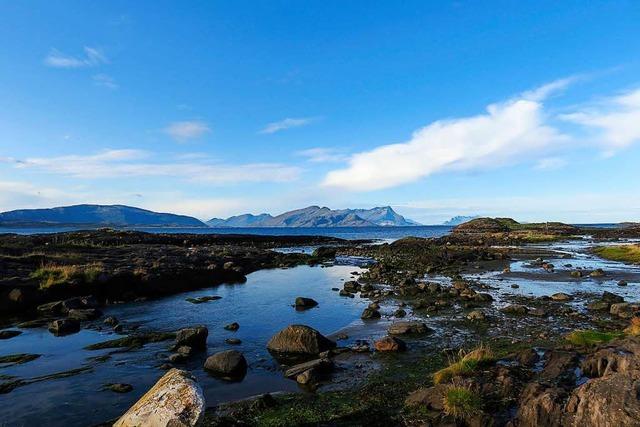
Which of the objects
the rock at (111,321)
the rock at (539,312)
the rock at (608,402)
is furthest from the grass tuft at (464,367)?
the rock at (111,321)

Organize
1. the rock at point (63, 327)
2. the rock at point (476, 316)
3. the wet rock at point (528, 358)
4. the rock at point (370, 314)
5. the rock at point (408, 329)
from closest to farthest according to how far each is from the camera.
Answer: the wet rock at point (528, 358) < the rock at point (408, 329) < the rock at point (63, 327) < the rock at point (476, 316) < the rock at point (370, 314)

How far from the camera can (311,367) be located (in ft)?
60.2

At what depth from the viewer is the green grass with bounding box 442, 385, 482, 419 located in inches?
492

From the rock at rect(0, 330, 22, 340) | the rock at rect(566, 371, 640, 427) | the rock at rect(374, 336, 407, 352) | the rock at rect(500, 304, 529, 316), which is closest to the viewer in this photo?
the rock at rect(566, 371, 640, 427)

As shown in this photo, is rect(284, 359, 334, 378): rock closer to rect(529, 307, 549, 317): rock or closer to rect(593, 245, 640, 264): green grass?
rect(529, 307, 549, 317): rock

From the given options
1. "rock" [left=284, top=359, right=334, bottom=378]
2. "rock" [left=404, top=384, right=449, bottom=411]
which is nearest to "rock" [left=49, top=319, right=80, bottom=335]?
"rock" [left=284, top=359, right=334, bottom=378]

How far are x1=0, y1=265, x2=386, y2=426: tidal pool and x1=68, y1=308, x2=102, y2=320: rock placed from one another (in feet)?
4.78

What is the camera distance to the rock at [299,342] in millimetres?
21875

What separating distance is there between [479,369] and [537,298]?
23111 millimetres

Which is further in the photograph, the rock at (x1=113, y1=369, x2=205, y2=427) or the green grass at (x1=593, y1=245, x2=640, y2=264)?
the green grass at (x1=593, y1=245, x2=640, y2=264)

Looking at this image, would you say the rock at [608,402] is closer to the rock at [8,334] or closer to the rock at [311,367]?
the rock at [311,367]

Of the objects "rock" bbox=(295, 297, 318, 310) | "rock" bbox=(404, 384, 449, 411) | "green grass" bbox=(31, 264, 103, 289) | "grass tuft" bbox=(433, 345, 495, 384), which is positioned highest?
"green grass" bbox=(31, 264, 103, 289)

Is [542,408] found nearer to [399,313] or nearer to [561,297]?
[399,313]

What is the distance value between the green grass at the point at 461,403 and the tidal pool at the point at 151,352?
675cm
